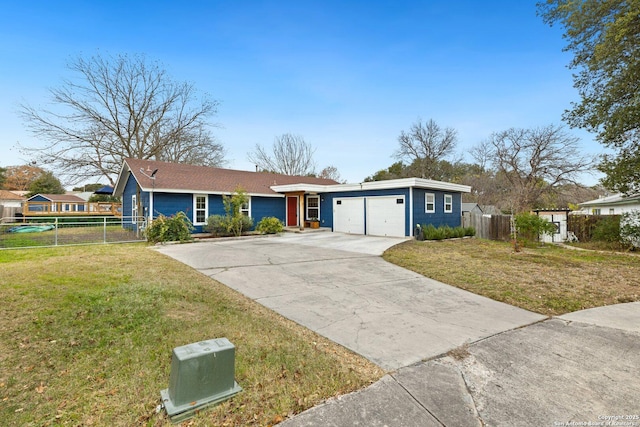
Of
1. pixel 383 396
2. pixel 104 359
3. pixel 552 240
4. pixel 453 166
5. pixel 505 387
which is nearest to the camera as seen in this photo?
pixel 383 396

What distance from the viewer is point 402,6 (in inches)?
438

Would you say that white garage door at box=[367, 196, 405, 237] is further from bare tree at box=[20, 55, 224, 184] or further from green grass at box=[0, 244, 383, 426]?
bare tree at box=[20, 55, 224, 184]

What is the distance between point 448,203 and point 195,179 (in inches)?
559

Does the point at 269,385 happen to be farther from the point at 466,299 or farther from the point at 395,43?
the point at 395,43

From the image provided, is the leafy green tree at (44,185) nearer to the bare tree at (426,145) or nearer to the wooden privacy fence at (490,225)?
the bare tree at (426,145)

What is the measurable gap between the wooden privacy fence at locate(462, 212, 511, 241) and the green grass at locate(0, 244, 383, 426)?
15594 mm

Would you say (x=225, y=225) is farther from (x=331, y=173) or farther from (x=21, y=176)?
(x=21, y=176)

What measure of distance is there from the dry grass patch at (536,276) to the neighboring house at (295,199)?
16.2ft

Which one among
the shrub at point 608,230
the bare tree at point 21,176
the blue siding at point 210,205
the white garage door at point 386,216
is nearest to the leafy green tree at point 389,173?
the blue siding at point 210,205

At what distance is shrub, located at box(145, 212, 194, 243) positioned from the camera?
1213 cm

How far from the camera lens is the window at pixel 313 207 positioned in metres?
18.7

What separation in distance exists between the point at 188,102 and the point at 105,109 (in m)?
6.04

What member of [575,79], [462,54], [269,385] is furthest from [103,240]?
[575,79]

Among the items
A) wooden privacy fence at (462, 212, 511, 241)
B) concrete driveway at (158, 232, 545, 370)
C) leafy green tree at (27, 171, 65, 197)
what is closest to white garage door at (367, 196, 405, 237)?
wooden privacy fence at (462, 212, 511, 241)
